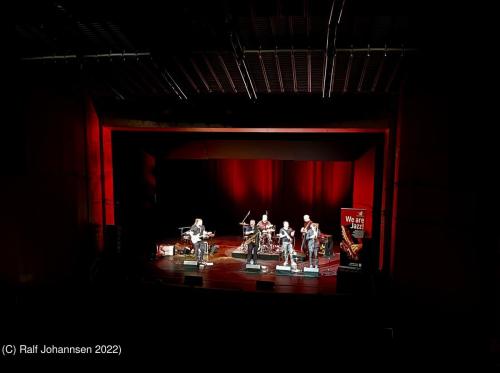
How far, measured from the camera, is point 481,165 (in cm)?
532

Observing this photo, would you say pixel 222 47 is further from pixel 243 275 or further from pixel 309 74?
pixel 243 275

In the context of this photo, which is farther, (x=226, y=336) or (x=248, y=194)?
(x=248, y=194)

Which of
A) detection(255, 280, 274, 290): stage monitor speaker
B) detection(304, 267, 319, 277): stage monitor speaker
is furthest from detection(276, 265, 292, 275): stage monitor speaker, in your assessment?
detection(255, 280, 274, 290): stage monitor speaker

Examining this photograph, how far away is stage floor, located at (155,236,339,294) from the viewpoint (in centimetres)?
646

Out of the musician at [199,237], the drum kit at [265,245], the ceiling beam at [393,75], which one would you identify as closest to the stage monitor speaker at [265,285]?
the musician at [199,237]

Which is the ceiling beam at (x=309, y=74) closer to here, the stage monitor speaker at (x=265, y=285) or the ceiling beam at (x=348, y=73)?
the ceiling beam at (x=348, y=73)

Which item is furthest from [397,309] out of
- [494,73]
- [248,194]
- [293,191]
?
[248,194]

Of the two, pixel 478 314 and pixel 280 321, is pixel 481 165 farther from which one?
pixel 280 321

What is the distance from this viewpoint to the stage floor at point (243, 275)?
6.46 meters

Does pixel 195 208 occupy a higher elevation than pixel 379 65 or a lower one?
lower

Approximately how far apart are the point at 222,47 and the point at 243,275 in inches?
195

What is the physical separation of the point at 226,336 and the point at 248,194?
706 centimetres

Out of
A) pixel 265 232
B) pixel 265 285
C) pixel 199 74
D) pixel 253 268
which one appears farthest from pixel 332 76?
pixel 253 268

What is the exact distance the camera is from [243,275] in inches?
292
